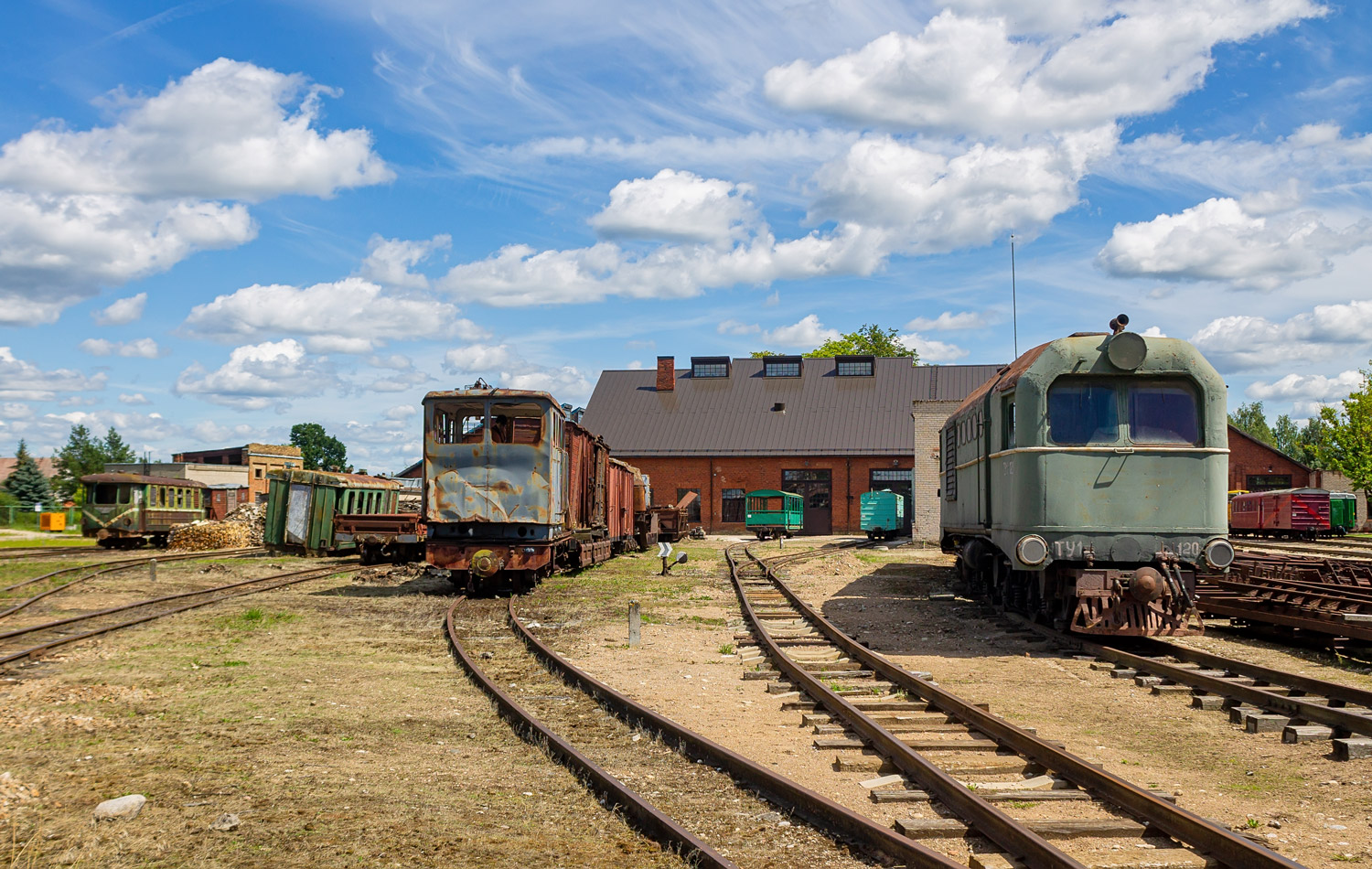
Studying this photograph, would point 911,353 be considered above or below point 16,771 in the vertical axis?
above

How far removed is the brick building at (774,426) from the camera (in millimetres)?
50156

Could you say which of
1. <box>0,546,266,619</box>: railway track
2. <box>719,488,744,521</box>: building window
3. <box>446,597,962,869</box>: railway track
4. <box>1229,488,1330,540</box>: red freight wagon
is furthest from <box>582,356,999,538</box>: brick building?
<box>446,597,962,869</box>: railway track

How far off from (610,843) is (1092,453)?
25.3ft

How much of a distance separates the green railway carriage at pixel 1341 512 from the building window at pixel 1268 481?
10.2 m

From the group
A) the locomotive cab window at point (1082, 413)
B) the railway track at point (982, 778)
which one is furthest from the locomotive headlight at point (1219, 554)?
the railway track at point (982, 778)

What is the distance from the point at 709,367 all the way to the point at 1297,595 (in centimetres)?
4540

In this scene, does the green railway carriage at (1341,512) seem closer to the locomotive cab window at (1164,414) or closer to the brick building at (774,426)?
the brick building at (774,426)

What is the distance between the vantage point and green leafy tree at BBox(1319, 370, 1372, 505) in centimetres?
5269

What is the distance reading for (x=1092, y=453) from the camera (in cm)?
1088

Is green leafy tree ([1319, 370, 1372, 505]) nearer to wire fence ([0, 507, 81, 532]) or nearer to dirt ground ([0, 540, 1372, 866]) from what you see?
dirt ground ([0, 540, 1372, 866])

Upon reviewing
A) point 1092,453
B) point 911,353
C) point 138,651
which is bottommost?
point 138,651

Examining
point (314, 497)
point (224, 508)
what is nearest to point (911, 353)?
point (224, 508)

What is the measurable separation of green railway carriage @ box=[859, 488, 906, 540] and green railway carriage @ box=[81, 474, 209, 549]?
2484 centimetres

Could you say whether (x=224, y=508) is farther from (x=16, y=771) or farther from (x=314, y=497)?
(x=16, y=771)
